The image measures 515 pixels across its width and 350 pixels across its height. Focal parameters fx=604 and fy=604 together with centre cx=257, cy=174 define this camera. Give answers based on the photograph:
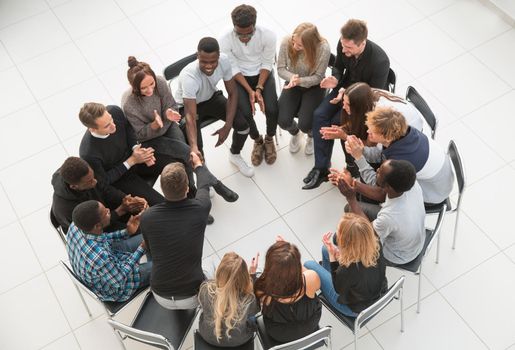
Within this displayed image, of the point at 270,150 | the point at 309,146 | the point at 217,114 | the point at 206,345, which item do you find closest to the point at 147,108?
the point at 217,114

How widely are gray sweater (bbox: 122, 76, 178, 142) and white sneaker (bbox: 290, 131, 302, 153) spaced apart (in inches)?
41.4

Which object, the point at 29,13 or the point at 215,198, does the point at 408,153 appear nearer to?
the point at 215,198

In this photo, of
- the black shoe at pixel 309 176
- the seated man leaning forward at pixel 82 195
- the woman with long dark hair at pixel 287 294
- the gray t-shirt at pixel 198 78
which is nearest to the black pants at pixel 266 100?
the gray t-shirt at pixel 198 78

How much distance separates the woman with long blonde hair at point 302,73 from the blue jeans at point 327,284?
122cm

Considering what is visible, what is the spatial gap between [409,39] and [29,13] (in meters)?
3.77

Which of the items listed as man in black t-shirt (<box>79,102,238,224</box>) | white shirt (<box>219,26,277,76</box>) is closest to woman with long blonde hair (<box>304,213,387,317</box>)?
man in black t-shirt (<box>79,102,238,224</box>)

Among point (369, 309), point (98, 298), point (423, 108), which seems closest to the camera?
point (369, 309)

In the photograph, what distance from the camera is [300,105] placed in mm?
4566

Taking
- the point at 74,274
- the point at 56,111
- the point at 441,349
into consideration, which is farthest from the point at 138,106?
the point at 441,349

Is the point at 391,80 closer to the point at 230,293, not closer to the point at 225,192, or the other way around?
the point at 225,192

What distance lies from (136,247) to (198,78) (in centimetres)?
126

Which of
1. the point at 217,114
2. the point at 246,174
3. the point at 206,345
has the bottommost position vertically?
the point at 246,174

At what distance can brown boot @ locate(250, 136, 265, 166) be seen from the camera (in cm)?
478

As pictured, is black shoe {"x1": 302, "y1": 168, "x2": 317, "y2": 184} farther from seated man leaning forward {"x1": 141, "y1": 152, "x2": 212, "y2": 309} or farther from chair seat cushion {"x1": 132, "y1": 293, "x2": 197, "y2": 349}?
chair seat cushion {"x1": 132, "y1": 293, "x2": 197, "y2": 349}
